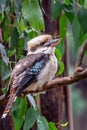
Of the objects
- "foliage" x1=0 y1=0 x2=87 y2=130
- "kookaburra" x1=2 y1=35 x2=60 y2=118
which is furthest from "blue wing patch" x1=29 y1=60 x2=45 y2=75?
"foliage" x1=0 y1=0 x2=87 y2=130

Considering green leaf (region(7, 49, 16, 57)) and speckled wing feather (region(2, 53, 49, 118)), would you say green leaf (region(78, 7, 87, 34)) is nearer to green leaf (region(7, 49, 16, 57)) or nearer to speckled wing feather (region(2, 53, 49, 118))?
speckled wing feather (region(2, 53, 49, 118))

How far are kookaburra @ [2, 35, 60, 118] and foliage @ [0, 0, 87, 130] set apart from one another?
6cm

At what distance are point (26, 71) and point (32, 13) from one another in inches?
10.0

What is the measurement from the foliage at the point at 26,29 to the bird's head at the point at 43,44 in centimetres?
4

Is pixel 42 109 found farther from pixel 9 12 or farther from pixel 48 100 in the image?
pixel 9 12

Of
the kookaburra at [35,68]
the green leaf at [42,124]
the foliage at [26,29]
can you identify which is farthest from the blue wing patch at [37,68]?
the green leaf at [42,124]

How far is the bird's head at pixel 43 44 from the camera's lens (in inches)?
126

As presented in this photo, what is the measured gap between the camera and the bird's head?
3.19 m

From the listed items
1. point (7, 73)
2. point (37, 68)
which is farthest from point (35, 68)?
point (7, 73)

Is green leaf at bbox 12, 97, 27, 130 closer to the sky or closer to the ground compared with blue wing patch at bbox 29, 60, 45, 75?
closer to the ground

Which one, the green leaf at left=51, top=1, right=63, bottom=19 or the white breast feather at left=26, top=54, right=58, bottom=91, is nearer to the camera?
the white breast feather at left=26, top=54, right=58, bottom=91

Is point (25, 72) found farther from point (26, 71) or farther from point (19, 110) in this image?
point (19, 110)

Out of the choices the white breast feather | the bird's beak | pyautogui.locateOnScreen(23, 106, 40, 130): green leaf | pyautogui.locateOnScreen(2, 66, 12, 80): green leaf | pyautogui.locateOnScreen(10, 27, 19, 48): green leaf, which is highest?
pyautogui.locateOnScreen(10, 27, 19, 48): green leaf

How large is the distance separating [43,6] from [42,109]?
2.06ft
